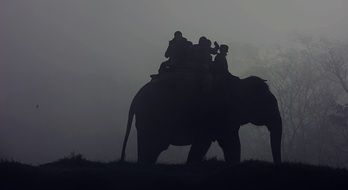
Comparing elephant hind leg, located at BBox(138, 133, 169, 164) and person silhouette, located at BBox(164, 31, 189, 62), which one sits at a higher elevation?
person silhouette, located at BBox(164, 31, 189, 62)

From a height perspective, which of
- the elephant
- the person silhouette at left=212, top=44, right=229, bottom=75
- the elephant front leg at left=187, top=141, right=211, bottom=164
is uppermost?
the person silhouette at left=212, top=44, right=229, bottom=75

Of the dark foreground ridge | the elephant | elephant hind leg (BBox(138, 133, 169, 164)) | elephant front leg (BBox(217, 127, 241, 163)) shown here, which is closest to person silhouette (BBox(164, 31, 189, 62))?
the elephant

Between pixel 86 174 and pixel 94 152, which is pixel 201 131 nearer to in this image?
pixel 86 174

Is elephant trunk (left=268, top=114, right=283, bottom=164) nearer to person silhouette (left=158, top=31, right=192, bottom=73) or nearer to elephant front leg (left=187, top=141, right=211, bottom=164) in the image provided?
elephant front leg (left=187, top=141, right=211, bottom=164)

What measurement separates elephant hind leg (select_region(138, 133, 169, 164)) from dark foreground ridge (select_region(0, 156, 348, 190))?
475 cm

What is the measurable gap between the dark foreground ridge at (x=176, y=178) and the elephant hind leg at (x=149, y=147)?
4747 millimetres

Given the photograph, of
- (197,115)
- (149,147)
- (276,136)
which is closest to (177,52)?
(197,115)

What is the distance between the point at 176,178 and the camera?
40.0 ft

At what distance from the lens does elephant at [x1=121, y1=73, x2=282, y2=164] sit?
56.1 ft

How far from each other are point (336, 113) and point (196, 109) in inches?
1055

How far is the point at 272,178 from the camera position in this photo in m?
11.3

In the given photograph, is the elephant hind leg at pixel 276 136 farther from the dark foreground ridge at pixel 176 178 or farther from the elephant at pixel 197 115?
the dark foreground ridge at pixel 176 178

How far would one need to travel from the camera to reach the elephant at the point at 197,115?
674 inches

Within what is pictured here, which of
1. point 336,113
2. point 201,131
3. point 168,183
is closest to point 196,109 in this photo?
point 201,131
